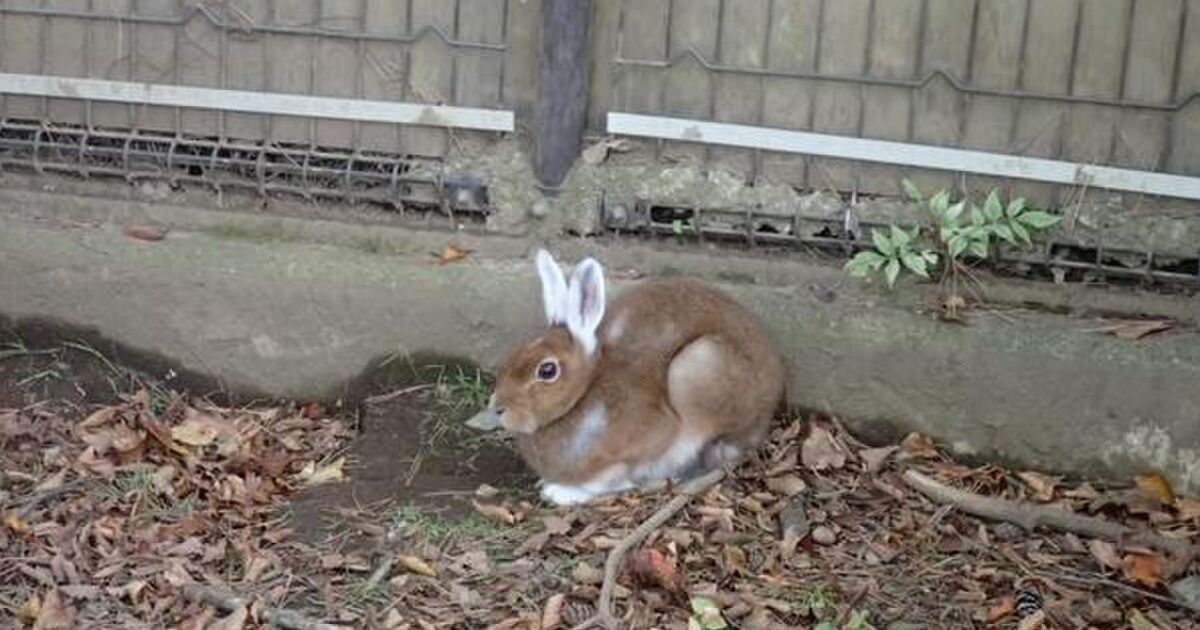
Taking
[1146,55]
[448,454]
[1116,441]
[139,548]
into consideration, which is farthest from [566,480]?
[1146,55]

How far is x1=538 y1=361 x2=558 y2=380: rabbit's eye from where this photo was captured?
20.3 feet

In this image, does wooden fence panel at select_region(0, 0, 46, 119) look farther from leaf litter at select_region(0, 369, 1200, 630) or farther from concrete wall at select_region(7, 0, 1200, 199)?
→ leaf litter at select_region(0, 369, 1200, 630)

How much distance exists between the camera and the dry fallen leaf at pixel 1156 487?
6391 millimetres

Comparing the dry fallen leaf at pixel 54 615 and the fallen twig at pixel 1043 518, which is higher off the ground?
the fallen twig at pixel 1043 518

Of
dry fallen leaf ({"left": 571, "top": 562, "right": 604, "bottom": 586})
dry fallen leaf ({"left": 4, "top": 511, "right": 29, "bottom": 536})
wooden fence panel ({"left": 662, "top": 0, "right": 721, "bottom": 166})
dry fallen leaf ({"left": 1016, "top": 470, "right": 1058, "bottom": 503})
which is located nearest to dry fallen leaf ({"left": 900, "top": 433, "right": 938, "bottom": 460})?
dry fallen leaf ({"left": 1016, "top": 470, "right": 1058, "bottom": 503})

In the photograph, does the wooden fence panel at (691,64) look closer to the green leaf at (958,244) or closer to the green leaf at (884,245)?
the green leaf at (884,245)

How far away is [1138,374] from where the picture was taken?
21.0 ft

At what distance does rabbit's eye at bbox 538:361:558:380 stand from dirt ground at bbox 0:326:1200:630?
44 centimetres

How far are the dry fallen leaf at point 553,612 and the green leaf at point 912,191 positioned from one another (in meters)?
1.98

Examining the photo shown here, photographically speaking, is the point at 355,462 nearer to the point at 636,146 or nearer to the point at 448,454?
the point at 448,454

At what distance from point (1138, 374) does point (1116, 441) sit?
0.25 meters

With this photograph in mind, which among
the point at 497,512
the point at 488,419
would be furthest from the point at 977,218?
the point at 497,512

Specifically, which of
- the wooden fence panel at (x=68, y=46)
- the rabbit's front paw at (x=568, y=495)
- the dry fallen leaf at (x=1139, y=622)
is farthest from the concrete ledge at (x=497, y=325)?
the dry fallen leaf at (x=1139, y=622)

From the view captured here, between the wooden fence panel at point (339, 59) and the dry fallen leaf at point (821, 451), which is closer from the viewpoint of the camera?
the dry fallen leaf at point (821, 451)
